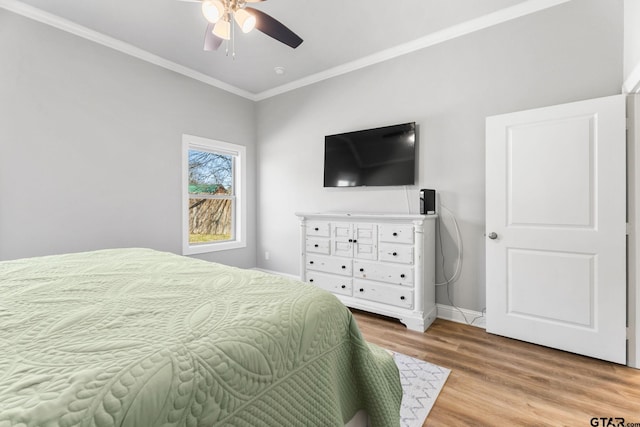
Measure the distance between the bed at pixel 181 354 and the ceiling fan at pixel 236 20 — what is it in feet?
5.13

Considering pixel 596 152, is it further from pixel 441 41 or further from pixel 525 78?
pixel 441 41

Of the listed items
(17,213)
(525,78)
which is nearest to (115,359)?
(17,213)

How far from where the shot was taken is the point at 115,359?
630 millimetres

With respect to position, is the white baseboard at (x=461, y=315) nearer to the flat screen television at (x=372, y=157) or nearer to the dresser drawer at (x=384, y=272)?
the dresser drawer at (x=384, y=272)

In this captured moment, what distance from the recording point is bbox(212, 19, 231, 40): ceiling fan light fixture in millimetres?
1977

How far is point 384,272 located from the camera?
9.14 feet

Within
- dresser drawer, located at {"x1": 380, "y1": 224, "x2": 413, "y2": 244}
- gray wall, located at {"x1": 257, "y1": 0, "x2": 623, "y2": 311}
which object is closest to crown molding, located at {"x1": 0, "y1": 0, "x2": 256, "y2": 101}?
gray wall, located at {"x1": 257, "y1": 0, "x2": 623, "y2": 311}

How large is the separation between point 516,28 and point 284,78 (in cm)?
252

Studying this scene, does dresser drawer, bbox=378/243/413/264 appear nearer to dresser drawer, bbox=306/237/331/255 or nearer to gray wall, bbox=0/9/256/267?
dresser drawer, bbox=306/237/331/255

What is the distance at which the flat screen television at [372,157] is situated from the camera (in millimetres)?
2984

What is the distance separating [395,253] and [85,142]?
3.16 m

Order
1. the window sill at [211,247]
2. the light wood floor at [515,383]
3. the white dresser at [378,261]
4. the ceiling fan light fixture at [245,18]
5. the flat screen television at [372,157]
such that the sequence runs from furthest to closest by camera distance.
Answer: the window sill at [211,247], the flat screen television at [372,157], the white dresser at [378,261], the ceiling fan light fixture at [245,18], the light wood floor at [515,383]

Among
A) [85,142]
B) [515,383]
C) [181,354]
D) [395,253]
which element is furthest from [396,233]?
[85,142]

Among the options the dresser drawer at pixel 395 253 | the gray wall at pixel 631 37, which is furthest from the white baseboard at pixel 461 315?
the gray wall at pixel 631 37
